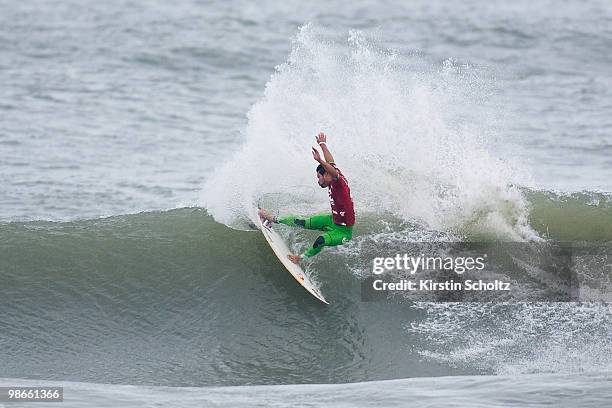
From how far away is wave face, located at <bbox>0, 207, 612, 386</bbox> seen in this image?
34.3ft

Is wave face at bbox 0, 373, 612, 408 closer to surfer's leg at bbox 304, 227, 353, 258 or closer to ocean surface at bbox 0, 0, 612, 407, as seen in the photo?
ocean surface at bbox 0, 0, 612, 407

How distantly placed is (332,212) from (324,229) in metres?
0.30

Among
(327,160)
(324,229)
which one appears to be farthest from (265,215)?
(327,160)

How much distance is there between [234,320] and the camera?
11.6m

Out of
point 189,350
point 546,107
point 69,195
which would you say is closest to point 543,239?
point 189,350

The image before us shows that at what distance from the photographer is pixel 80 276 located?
40.8 ft

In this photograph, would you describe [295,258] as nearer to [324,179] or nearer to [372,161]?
[324,179]

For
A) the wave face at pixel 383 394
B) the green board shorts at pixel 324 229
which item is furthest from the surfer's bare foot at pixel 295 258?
the wave face at pixel 383 394

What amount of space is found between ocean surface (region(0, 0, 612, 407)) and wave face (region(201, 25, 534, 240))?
30mm

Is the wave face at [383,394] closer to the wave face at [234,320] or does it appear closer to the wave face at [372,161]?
the wave face at [234,320]
